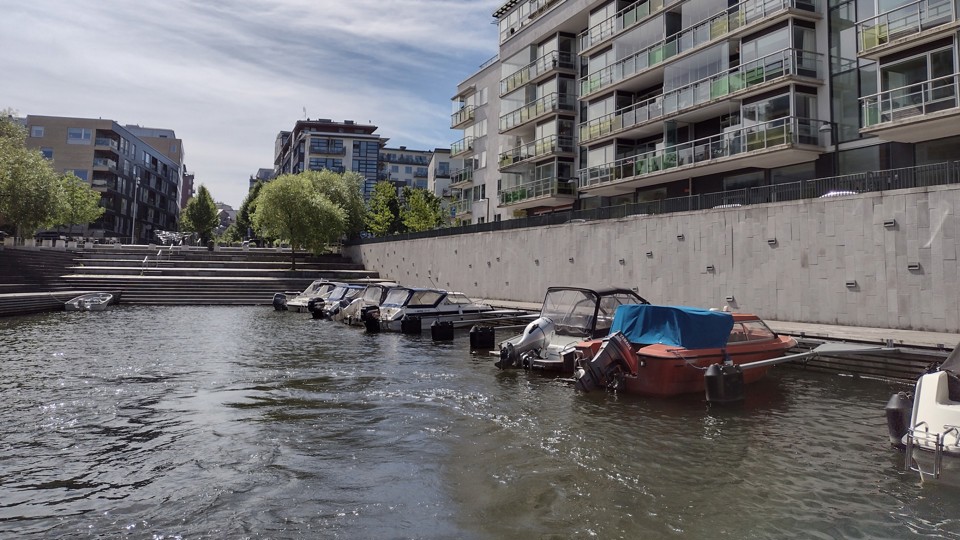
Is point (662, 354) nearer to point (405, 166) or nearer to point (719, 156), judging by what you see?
point (719, 156)

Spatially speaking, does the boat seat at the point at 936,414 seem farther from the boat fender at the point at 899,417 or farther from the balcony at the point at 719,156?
the balcony at the point at 719,156

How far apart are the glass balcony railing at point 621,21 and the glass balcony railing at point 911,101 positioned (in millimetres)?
13410

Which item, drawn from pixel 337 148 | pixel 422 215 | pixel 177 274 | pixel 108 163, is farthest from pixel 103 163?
pixel 422 215

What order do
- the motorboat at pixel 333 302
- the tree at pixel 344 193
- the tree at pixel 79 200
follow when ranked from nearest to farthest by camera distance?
the motorboat at pixel 333 302 → the tree at pixel 79 200 → the tree at pixel 344 193

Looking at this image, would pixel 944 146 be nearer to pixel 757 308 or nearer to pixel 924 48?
pixel 924 48

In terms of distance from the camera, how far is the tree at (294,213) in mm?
52344

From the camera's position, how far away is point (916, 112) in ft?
67.2

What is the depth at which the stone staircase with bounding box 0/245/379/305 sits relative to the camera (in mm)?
37469

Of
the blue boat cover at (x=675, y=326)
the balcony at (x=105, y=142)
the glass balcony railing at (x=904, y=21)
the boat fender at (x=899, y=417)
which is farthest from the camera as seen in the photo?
the balcony at (x=105, y=142)

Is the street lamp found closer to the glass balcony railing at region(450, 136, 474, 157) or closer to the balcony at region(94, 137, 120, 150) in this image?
the balcony at region(94, 137, 120, 150)

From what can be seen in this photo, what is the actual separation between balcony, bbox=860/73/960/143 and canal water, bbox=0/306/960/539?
40.0 ft

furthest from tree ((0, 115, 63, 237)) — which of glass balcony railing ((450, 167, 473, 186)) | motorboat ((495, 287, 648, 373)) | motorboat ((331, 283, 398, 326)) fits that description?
motorboat ((495, 287, 648, 373))

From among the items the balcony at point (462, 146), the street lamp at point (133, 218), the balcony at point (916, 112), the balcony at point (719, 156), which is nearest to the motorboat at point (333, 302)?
the balcony at point (719, 156)

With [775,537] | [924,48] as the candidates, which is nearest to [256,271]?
[924,48]
